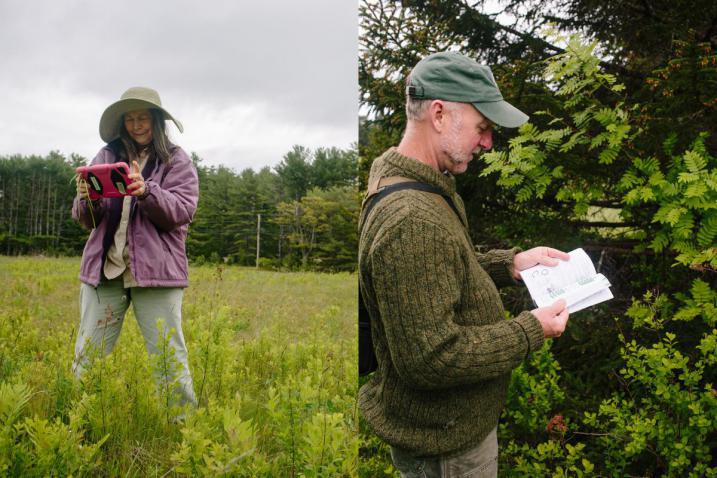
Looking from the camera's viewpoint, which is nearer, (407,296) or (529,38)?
(407,296)

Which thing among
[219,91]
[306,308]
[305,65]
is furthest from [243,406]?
[305,65]

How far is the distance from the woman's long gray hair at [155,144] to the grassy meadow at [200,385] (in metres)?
0.61

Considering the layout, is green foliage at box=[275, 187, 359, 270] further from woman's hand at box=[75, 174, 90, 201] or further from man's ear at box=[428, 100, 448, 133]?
man's ear at box=[428, 100, 448, 133]

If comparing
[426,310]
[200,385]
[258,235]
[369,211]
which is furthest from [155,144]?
[426,310]

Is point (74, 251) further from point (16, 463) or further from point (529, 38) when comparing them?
point (529, 38)

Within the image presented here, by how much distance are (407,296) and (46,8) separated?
2.54 meters

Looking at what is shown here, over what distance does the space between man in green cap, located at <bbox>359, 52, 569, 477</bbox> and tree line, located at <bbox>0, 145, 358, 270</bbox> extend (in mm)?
1689

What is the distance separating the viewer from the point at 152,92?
99.2 inches

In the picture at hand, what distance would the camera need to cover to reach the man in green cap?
112cm

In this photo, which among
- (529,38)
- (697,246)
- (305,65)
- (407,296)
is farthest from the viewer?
(305,65)

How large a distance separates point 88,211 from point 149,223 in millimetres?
246

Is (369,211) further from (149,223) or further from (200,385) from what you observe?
(200,385)

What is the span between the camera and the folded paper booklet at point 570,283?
4.74 feet

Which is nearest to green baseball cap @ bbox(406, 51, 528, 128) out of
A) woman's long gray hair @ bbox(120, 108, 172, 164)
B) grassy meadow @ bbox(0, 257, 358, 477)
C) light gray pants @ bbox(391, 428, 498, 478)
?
light gray pants @ bbox(391, 428, 498, 478)
